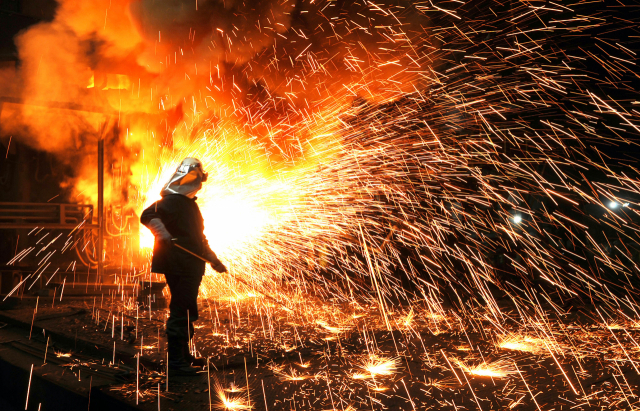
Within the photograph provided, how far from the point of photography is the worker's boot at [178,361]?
10.6 feet

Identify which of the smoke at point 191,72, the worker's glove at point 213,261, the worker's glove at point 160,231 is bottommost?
the worker's glove at point 213,261

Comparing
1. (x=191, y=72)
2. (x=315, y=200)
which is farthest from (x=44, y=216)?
(x=315, y=200)

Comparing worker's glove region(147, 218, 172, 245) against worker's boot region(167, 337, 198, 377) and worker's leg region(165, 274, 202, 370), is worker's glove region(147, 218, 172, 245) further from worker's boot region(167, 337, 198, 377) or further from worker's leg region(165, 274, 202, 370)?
worker's boot region(167, 337, 198, 377)

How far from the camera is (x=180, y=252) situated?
11.5 ft

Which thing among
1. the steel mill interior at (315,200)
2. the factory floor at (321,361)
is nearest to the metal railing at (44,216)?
the steel mill interior at (315,200)

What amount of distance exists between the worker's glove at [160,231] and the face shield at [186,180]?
277 millimetres

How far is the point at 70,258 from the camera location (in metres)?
7.49

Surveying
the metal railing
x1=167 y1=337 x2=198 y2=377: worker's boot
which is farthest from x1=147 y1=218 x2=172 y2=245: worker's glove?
the metal railing

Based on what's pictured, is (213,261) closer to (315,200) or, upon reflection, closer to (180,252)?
(180,252)

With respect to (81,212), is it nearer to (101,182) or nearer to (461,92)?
(101,182)

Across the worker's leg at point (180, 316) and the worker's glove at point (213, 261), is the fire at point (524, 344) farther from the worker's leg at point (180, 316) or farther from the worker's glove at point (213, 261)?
the worker's leg at point (180, 316)

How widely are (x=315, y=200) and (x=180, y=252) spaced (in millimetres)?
3034

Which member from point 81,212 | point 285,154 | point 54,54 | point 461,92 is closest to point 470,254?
point 461,92

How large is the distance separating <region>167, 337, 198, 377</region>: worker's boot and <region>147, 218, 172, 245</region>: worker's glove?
692 mm
